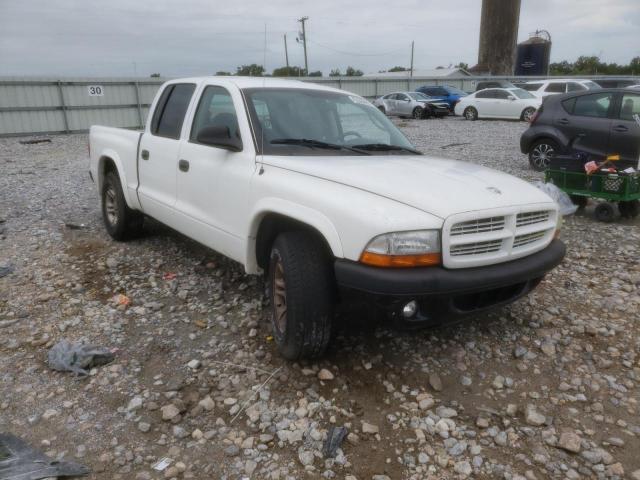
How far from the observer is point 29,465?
8.19 ft

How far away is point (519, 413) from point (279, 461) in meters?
1.37

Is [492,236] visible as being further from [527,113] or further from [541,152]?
[527,113]

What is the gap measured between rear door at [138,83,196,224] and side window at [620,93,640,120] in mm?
7378

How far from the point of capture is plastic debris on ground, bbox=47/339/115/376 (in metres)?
3.33

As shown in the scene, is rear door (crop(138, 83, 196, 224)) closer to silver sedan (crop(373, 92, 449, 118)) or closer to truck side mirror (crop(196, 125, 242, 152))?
truck side mirror (crop(196, 125, 242, 152))

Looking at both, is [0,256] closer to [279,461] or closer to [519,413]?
[279,461]

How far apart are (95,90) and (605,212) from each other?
59.5ft

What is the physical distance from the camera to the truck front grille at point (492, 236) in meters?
2.75

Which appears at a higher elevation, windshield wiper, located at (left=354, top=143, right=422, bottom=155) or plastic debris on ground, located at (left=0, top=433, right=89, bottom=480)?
windshield wiper, located at (left=354, top=143, right=422, bottom=155)

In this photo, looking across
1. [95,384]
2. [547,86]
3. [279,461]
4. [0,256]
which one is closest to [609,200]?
[279,461]

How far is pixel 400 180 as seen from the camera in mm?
3068

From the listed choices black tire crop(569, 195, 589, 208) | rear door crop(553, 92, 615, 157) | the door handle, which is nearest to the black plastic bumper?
the door handle

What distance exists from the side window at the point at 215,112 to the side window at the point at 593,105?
7.31m

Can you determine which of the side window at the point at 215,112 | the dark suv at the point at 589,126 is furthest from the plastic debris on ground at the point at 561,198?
the side window at the point at 215,112
